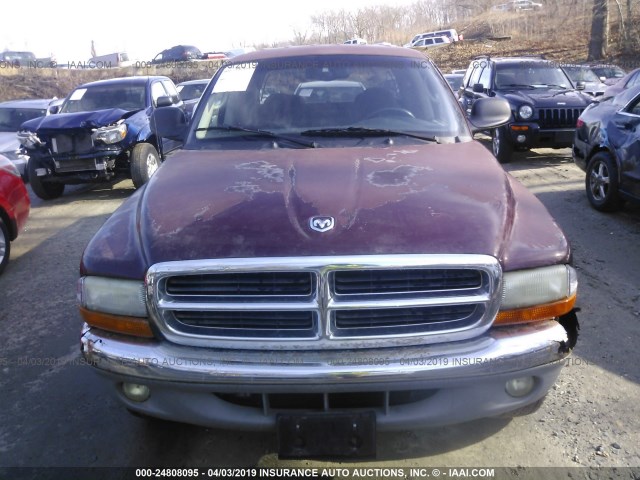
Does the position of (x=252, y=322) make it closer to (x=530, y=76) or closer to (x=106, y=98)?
(x=106, y=98)

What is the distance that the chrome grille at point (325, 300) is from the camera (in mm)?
2119

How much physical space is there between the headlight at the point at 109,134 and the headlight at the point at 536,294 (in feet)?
24.0

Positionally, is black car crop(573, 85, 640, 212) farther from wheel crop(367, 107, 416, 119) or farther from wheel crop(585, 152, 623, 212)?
wheel crop(367, 107, 416, 119)

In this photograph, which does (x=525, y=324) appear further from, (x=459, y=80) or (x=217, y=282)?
(x=459, y=80)

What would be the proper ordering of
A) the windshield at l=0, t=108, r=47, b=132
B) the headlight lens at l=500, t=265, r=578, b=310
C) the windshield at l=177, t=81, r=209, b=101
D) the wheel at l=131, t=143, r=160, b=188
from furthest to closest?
the windshield at l=177, t=81, r=209, b=101 → the windshield at l=0, t=108, r=47, b=132 → the wheel at l=131, t=143, r=160, b=188 → the headlight lens at l=500, t=265, r=578, b=310

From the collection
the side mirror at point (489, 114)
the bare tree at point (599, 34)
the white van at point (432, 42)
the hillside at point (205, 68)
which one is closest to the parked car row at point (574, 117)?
the side mirror at point (489, 114)

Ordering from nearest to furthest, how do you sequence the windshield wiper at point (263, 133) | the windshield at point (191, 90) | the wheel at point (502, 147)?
the windshield wiper at point (263, 133)
the wheel at point (502, 147)
the windshield at point (191, 90)

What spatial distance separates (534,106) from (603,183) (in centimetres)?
337

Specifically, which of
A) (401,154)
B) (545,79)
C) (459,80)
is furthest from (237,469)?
(459,80)

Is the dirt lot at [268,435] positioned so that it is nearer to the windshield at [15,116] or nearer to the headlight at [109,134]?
the headlight at [109,134]

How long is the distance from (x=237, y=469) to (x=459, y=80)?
17.2 meters

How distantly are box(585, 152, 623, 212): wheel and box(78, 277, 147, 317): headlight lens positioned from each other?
564cm

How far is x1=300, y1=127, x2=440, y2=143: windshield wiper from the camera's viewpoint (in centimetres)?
338

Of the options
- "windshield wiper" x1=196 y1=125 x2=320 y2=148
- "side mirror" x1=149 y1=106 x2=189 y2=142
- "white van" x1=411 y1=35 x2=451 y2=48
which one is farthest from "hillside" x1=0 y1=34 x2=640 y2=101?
"windshield wiper" x1=196 y1=125 x2=320 y2=148
